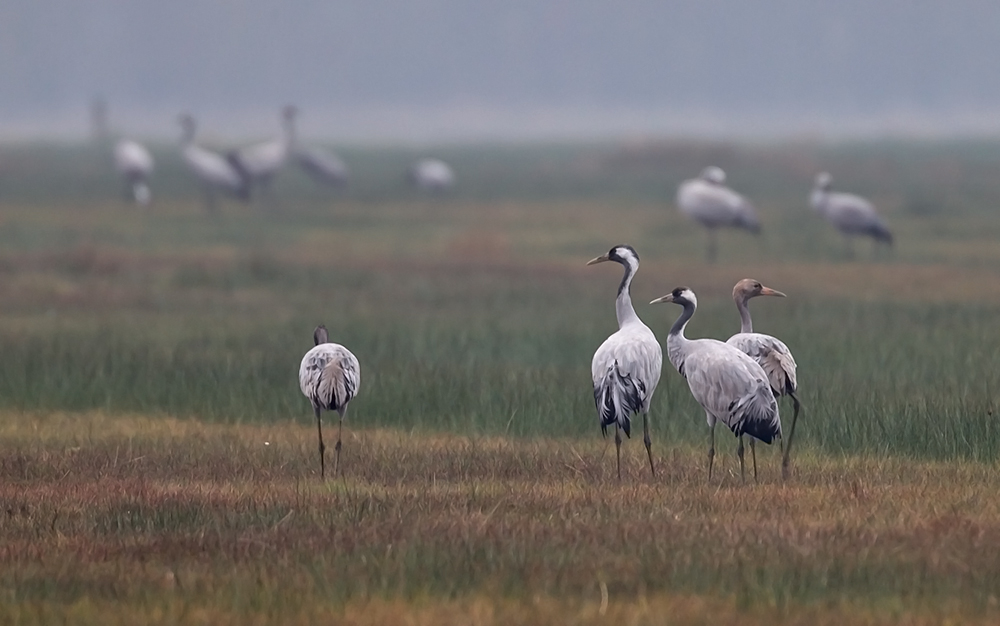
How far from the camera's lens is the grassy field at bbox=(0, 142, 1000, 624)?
7.27 metres

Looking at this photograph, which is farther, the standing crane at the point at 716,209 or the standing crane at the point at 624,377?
the standing crane at the point at 716,209

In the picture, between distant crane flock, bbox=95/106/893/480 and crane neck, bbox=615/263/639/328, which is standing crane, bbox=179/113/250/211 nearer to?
distant crane flock, bbox=95/106/893/480

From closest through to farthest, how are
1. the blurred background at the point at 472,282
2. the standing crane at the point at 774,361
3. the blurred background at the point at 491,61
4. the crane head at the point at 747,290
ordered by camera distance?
the standing crane at the point at 774,361 → the crane head at the point at 747,290 → the blurred background at the point at 472,282 → the blurred background at the point at 491,61

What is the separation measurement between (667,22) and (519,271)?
111m

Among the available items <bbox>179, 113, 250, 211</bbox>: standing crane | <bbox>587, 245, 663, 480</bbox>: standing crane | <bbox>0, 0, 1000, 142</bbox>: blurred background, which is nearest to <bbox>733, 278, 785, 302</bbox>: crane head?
<bbox>587, 245, 663, 480</bbox>: standing crane

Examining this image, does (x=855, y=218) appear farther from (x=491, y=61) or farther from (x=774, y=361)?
(x=491, y=61)

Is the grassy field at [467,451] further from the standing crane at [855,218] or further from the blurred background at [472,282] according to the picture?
the standing crane at [855,218]

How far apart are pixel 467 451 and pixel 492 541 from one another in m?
2.93

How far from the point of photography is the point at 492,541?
796 cm

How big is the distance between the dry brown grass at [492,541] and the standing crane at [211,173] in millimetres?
28038

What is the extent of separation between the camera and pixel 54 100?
433 ft

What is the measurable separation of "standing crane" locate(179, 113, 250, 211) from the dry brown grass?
92.0 ft

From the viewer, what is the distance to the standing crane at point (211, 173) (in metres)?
38.4

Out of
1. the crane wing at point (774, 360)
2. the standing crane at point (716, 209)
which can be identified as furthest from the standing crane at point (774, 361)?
the standing crane at point (716, 209)
